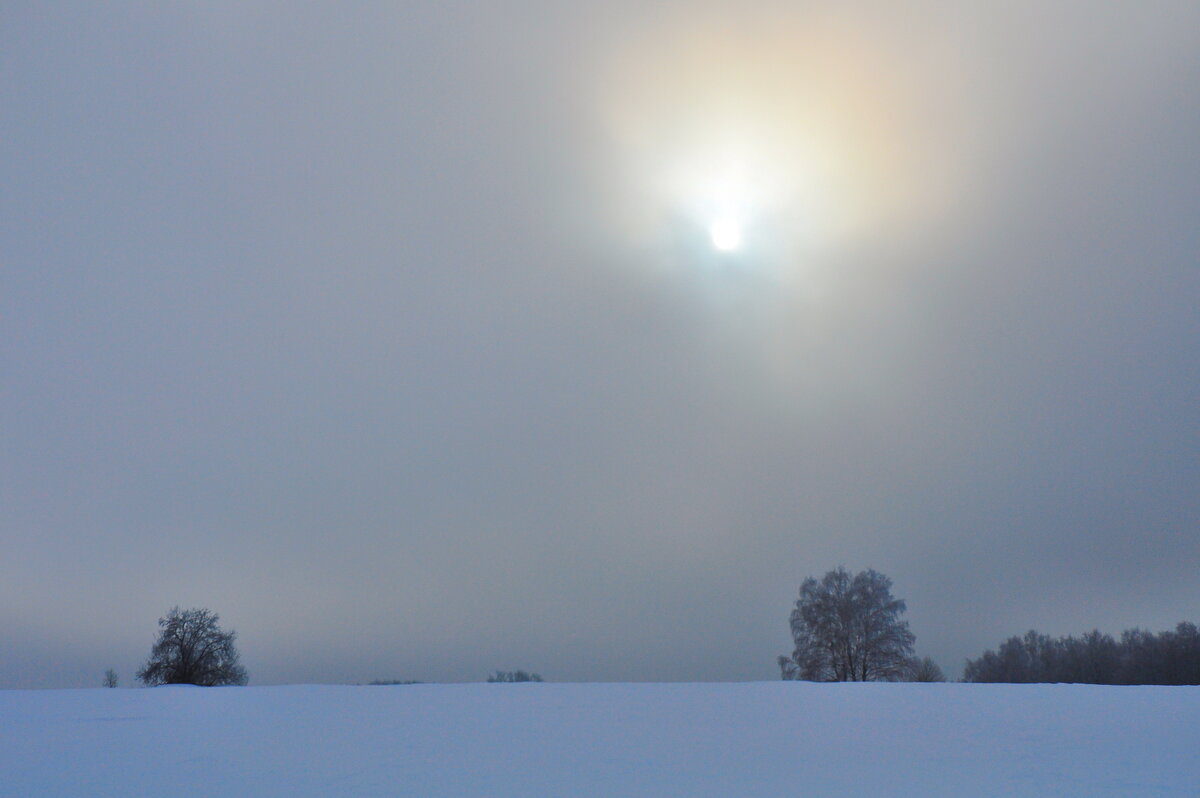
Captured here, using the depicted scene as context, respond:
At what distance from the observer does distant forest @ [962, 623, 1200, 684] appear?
4434 centimetres

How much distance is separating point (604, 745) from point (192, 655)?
39.6 meters

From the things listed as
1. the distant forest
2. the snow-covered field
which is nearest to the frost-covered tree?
the distant forest

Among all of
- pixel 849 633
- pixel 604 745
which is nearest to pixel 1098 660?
pixel 849 633

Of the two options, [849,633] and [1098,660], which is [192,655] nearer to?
[849,633]

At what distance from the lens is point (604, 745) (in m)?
9.55

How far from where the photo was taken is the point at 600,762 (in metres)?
8.54

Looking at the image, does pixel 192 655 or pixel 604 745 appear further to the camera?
pixel 192 655

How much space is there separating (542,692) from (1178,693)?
45.3ft

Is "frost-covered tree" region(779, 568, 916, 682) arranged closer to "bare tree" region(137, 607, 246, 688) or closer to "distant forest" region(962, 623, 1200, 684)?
"distant forest" region(962, 623, 1200, 684)

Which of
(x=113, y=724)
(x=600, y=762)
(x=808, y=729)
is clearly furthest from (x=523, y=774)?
(x=113, y=724)

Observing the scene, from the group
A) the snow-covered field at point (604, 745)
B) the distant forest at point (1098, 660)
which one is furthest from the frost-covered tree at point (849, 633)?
the snow-covered field at point (604, 745)

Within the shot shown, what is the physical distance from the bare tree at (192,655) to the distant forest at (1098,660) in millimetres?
45495

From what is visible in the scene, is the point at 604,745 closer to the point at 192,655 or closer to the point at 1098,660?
the point at 192,655

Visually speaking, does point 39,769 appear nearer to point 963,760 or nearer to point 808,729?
point 808,729
